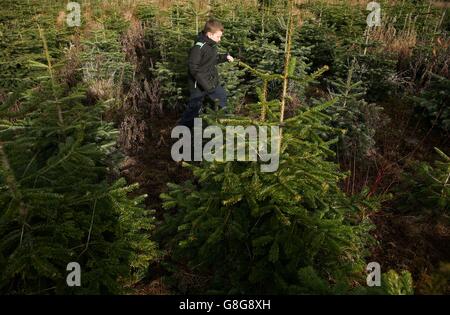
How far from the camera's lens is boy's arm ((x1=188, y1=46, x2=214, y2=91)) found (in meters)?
5.16

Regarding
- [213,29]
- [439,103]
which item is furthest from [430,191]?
[213,29]

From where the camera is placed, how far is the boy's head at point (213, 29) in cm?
509

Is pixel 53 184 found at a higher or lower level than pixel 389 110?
higher

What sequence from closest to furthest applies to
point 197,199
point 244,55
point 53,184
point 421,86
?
point 53,184 → point 197,199 → point 421,86 → point 244,55

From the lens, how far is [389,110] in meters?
6.95

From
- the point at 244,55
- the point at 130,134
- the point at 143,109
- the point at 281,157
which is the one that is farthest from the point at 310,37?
the point at 281,157

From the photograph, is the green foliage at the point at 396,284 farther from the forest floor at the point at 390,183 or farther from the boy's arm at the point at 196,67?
the boy's arm at the point at 196,67

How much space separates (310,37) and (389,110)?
109 inches

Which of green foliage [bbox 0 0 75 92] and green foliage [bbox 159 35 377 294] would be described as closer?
green foliage [bbox 159 35 377 294]

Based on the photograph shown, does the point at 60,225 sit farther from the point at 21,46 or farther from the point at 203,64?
the point at 21,46

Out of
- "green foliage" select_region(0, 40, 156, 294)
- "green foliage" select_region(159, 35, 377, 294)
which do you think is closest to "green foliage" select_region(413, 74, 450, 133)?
"green foliage" select_region(159, 35, 377, 294)

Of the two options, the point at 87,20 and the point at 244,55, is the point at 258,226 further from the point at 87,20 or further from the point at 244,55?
the point at 87,20

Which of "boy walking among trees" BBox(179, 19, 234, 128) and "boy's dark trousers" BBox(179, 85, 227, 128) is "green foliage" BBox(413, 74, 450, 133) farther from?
"boy walking among trees" BBox(179, 19, 234, 128)

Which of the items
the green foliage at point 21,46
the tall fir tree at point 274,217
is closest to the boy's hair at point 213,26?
the tall fir tree at point 274,217
